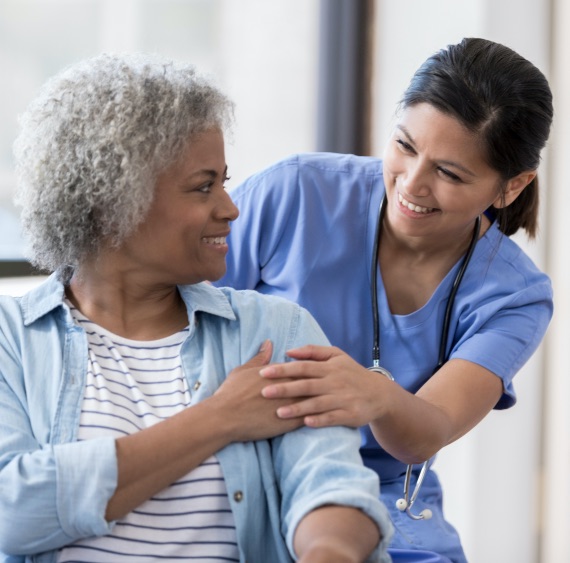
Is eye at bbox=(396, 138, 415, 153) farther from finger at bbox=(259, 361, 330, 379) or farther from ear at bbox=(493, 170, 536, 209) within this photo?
finger at bbox=(259, 361, 330, 379)

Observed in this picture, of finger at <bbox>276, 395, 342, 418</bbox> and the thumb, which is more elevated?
the thumb

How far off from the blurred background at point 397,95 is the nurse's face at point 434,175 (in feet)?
3.45

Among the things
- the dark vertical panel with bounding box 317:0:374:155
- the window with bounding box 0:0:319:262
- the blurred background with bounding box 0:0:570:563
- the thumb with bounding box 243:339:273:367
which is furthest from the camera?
the dark vertical panel with bounding box 317:0:374:155

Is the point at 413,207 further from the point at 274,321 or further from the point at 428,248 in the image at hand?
the point at 274,321

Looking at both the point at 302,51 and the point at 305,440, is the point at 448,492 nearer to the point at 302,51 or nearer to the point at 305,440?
the point at 302,51

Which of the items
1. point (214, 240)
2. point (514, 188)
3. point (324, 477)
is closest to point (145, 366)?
point (214, 240)

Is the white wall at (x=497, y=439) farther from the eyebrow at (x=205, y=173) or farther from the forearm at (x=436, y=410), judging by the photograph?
the eyebrow at (x=205, y=173)

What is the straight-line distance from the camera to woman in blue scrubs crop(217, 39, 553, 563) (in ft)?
5.73

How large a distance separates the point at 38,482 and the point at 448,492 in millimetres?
1986

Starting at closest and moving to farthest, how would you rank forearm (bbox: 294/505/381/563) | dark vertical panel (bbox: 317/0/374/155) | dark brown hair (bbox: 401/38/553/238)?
1. forearm (bbox: 294/505/381/563)
2. dark brown hair (bbox: 401/38/553/238)
3. dark vertical panel (bbox: 317/0/374/155)

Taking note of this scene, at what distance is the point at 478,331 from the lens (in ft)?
6.14

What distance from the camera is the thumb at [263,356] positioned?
1461mm

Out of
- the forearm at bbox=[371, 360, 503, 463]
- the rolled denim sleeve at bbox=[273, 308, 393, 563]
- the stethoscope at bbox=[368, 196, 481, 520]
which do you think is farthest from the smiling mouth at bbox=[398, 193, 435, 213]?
the rolled denim sleeve at bbox=[273, 308, 393, 563]

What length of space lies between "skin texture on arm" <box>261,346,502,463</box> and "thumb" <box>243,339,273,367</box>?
0.04 m
